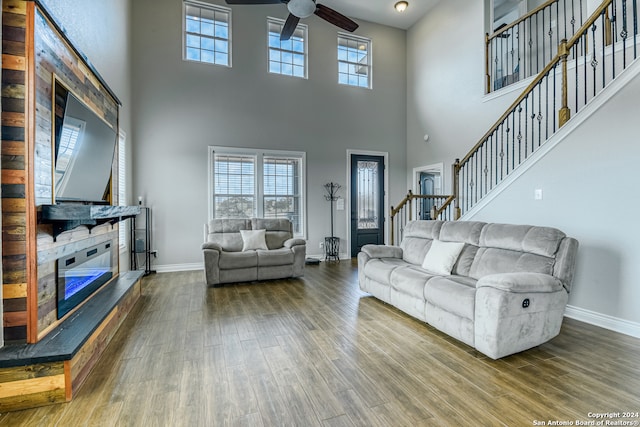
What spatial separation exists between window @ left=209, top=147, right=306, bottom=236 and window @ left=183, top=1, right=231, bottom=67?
1.80 metres

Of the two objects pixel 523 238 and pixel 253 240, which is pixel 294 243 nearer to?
pixel 253 240

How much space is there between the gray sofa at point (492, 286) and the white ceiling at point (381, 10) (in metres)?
5.37

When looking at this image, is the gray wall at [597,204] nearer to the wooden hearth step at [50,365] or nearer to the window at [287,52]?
the wooden hearth step at [50,365]

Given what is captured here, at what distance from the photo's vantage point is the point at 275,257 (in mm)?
5020

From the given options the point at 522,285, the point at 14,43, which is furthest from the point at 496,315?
the point at 14,43

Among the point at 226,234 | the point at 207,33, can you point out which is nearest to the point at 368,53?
the point at 207,33

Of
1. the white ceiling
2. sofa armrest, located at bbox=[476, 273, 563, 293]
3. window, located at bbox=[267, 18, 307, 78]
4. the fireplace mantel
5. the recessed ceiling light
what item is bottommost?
sofa armrest, located at bbox=[476, 273, 563, 293]

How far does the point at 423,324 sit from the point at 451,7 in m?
6.36

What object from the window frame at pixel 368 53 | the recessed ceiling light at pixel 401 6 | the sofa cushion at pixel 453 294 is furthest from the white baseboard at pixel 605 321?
the recessed ceiling light at pixel 401 6

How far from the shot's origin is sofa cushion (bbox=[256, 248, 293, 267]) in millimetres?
4949

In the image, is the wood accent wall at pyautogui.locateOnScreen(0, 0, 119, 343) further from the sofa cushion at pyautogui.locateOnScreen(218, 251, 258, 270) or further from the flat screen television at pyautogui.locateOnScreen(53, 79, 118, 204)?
the sofa cushion at pyautogui.locateOnScreen(218, 251, 258, 270)

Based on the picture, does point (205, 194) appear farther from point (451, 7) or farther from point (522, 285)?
point (451, 7)

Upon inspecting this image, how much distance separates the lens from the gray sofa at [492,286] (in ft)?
7.78

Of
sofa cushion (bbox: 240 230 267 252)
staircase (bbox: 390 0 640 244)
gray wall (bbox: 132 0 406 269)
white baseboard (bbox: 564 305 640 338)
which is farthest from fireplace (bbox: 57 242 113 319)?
white baseboard (bbox: 564 305 640 338)
